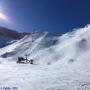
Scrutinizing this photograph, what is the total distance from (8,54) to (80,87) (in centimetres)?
4303

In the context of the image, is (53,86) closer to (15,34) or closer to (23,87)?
(23,87)

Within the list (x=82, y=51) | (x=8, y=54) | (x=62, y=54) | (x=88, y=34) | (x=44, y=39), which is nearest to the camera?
(x=82, y=51)

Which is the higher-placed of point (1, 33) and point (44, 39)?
point (1, 33)

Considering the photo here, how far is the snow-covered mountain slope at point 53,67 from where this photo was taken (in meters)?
10.8

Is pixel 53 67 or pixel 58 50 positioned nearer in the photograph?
pixel 53 67

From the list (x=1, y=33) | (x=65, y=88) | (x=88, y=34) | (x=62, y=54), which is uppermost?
(x=1, y=33)

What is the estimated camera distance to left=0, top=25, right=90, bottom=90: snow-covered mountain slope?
10786mm

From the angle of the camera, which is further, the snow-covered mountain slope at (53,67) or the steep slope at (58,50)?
the steep slope at (58,50)

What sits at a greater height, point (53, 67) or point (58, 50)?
point (58, 50)

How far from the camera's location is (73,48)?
120 feet

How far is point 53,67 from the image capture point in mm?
21328

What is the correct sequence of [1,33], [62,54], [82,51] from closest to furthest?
[82,51] → [62,54] → [1,33]

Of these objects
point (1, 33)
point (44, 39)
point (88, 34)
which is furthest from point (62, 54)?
point (1, 33)

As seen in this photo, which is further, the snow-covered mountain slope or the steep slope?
the steep slope
